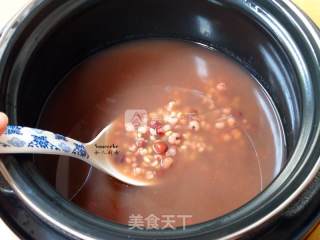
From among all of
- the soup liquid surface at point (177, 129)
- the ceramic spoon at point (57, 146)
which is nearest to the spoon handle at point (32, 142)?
the ceramic spoon at point (57, 146)

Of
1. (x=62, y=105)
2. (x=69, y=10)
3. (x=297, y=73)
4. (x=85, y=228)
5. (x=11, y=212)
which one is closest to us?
(x=85, y=228)

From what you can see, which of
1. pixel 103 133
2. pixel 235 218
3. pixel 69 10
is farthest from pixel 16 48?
pixel 235 218

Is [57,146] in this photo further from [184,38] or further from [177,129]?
[184,38]

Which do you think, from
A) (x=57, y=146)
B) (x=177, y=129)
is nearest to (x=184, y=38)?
(x=177, y=129)

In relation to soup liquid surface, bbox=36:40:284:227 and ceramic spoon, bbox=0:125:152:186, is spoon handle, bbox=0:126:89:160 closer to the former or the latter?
ceramic spoon, bbox=0:125:152:186

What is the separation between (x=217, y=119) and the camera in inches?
50.1

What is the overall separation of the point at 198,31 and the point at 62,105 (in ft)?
1.46

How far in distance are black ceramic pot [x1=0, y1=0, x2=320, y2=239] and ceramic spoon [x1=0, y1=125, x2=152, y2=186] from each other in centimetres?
3

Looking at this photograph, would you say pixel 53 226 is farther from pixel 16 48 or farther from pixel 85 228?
pixel 16 48

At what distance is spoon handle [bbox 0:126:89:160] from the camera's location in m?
0.90

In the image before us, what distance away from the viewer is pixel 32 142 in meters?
0.94

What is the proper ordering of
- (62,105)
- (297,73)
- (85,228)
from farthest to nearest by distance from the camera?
(62,105)
(297,73)
(85,228)

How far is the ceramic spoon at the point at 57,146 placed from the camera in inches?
35.8

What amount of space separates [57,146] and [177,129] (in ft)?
1.20
